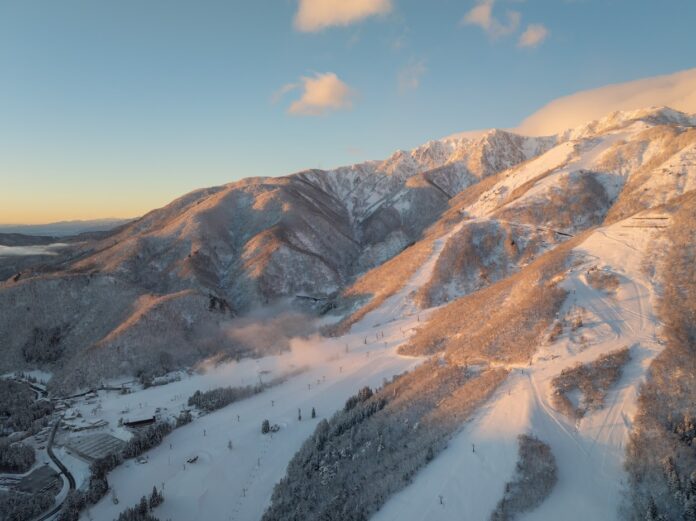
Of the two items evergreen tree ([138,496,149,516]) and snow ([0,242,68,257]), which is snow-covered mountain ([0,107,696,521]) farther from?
snow ([0,242,68,257])

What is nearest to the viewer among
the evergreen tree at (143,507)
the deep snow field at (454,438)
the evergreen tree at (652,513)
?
the evergreen tree at (652,513)

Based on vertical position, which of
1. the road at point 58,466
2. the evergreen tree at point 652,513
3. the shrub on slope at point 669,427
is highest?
the shrub on slope at point 669,427

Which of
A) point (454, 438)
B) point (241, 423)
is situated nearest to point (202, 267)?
point (241, 423)

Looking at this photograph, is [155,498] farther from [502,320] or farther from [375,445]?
[502,320]

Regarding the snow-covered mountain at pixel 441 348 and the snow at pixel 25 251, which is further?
the snow at pixel 25 251

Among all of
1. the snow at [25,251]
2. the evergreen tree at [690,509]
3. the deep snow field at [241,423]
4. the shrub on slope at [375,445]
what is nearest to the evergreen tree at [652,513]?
the evergreen tree at [690,509]

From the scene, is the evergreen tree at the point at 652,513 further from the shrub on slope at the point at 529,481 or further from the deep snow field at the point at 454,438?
the shrub on slope at the point at 529,481

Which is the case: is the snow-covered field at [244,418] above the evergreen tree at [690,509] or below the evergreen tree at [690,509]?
below

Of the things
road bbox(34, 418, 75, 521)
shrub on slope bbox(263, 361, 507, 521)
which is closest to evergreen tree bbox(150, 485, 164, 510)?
road bbox(34, 418, 75, 521)
